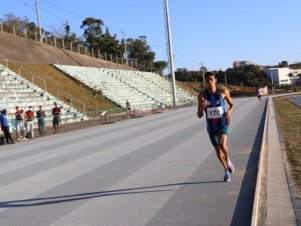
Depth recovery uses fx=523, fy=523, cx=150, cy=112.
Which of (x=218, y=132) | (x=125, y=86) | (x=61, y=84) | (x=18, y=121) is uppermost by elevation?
(x=61, y=84)

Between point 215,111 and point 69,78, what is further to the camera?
point 69,78

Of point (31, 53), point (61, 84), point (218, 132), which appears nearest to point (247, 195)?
point (218, 132)

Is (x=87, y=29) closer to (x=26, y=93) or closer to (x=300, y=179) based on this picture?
(x=26, y=93)

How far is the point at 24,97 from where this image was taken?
38.3 m

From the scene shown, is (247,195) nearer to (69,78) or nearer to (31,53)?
(69,78)

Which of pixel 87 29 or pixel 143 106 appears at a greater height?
pixel 87 29

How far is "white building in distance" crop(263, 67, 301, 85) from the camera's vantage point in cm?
14238

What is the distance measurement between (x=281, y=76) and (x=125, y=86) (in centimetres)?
8869

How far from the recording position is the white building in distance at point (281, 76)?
142m

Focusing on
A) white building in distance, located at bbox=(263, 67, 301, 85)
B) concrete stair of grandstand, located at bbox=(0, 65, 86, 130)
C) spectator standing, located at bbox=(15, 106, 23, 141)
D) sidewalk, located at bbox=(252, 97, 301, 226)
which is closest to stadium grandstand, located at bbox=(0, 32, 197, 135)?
concrete stair of grandstand, located at bbox=(0, 65, 86, 130)

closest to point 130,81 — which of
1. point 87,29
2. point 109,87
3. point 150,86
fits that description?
point 150,86

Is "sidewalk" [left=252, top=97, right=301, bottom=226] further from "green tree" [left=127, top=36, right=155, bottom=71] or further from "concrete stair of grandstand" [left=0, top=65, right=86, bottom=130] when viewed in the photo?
"green tree" [left=127, top=36, right=155, bottom=71]

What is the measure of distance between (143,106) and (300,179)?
48636mm

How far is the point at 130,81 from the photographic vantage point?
233ft
